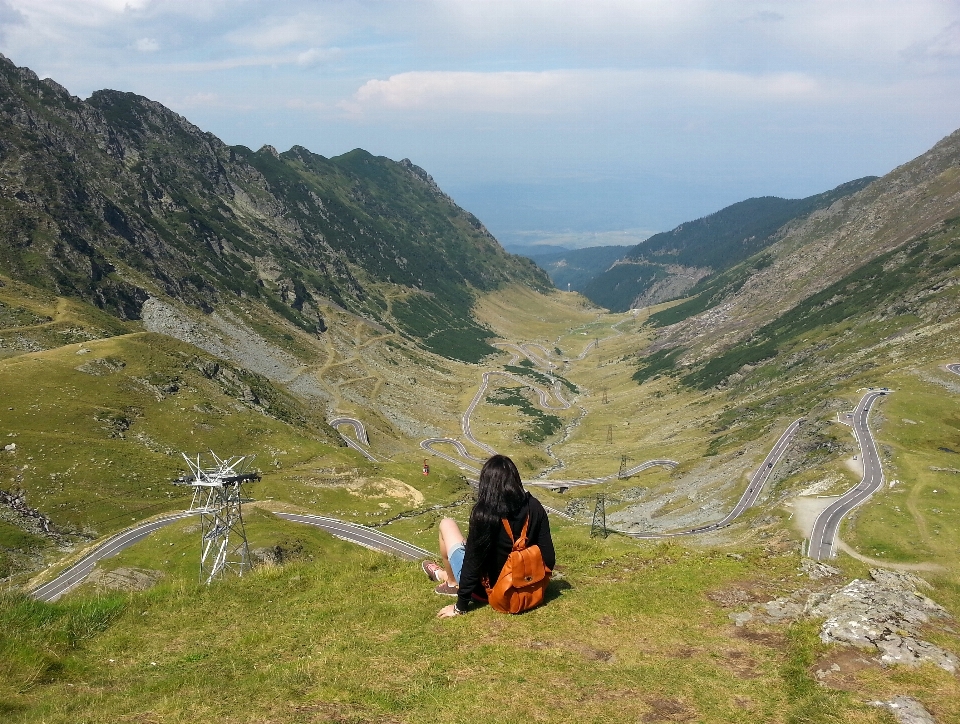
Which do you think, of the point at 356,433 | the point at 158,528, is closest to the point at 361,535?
the point at 158,528

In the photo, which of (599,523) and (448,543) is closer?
(448,543)

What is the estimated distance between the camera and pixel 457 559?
1755cm

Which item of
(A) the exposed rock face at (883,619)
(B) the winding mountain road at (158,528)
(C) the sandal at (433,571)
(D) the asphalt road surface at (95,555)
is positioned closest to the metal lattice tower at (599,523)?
(B) the winding mountain road at (158,528)

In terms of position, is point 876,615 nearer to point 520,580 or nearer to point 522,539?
point 520,580

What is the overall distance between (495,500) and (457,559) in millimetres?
3403

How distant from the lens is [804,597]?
19.7m

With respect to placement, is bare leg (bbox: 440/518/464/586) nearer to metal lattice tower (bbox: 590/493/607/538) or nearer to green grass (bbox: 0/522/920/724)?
green grass (bbox: 0/522/920/724)

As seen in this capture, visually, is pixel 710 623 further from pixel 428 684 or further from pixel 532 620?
pixel 428 684

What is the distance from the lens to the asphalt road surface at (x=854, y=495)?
67.3 metres

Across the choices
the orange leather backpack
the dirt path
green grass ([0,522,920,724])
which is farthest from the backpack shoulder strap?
the dirt path

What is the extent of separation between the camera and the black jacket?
15.5m

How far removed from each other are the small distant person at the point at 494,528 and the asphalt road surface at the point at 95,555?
46.6 metres

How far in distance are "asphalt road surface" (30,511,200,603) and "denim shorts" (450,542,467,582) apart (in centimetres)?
4520

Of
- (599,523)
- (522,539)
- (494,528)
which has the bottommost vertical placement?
(599,523)
